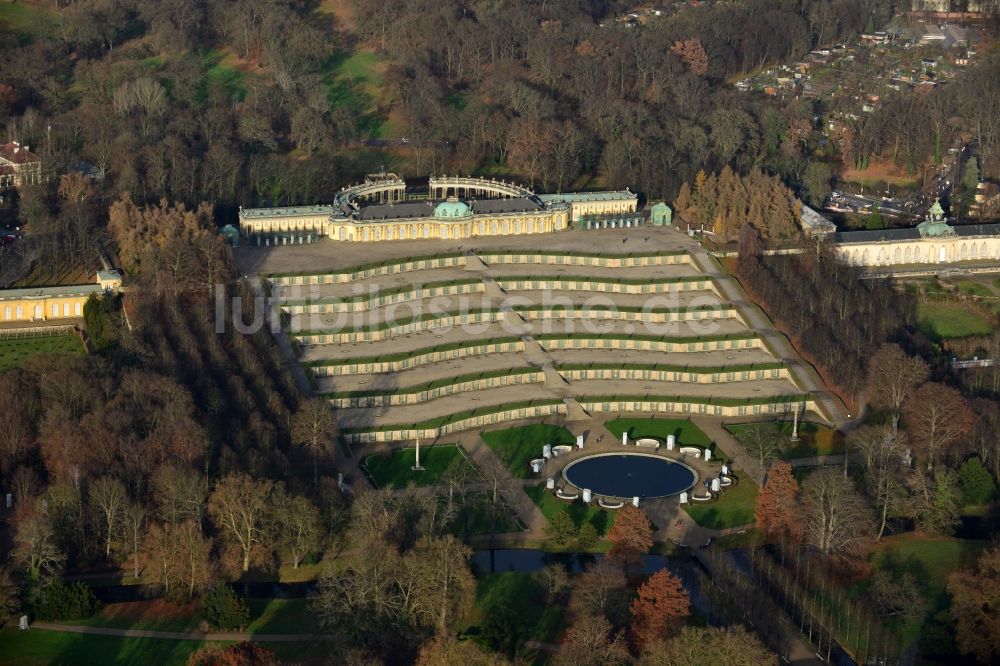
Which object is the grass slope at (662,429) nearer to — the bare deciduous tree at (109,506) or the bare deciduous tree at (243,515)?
the bare deciduous tree at (243,515)

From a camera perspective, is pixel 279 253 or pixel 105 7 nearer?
pixel 279 253

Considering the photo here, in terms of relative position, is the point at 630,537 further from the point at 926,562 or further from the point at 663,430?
the point at 663,430

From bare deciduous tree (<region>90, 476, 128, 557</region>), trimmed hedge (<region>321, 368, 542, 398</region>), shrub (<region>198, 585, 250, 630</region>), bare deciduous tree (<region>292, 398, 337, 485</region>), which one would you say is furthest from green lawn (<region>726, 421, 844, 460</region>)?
bare deciduous tree (<region>90, 476, 128, 557</region>)

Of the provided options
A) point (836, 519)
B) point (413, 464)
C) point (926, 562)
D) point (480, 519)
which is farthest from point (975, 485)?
point (413, 464)

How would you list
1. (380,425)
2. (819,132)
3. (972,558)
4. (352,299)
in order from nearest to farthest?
1. (972,558)
2. (380,425)
3. (352,299)
4. (819,132)

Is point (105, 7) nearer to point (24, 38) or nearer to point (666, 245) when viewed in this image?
point (24, 38)

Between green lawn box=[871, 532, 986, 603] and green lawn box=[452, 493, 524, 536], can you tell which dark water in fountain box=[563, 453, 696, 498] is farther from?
green lawn box=[871, 532, 986, 603]

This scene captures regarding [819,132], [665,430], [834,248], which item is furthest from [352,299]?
[819,132]
